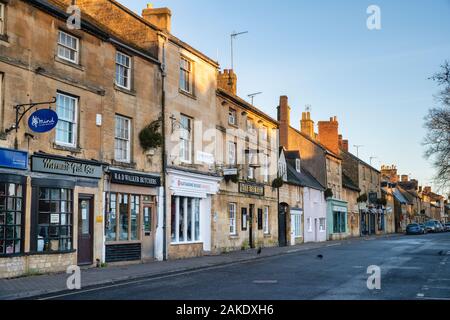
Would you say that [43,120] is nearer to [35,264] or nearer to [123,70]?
[35,264]

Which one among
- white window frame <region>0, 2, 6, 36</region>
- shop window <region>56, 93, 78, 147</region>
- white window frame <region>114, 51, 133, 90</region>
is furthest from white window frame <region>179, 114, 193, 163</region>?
white window frame <region>0, 2, 6, 36</region>

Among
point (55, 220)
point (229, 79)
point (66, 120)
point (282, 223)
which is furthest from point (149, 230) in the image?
point (282, 223)

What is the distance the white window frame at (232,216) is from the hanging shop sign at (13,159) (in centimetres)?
1638

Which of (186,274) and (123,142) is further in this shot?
(123,142)

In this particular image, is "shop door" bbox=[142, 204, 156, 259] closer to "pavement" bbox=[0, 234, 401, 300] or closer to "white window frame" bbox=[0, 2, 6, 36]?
"pavement" bbox=[0, 234, 401, 300]

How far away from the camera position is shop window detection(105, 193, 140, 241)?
2181 centimetres

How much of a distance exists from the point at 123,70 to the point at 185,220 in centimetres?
817

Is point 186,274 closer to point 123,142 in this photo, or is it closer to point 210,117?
point 123,142

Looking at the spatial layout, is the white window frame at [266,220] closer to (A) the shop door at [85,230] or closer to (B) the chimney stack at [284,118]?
(B) the chimney stack at [284,118]

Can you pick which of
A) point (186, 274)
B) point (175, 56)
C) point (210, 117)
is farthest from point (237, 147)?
point (186, 274)

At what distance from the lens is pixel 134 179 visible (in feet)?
74.8

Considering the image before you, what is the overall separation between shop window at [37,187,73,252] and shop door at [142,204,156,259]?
484 centimetres

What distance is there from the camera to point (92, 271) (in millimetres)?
19000
